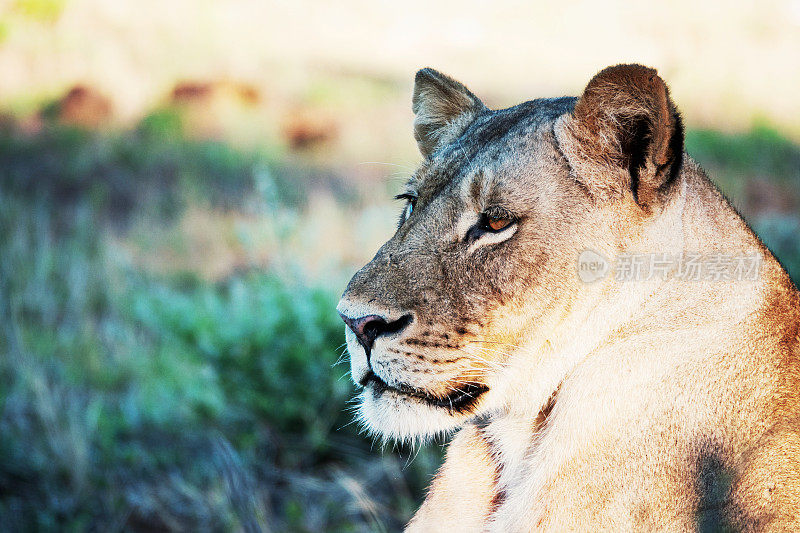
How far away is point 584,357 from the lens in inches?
76.1

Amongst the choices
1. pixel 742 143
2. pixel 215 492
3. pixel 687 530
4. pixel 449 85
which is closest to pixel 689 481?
pixel 687 530

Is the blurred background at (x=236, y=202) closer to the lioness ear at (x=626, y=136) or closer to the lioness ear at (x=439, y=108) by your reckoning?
the lioness ear at (x=439, y=108)

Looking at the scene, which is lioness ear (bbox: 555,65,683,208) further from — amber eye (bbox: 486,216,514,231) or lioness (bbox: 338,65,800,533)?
amber eye (bbox: 486,216,514,231)

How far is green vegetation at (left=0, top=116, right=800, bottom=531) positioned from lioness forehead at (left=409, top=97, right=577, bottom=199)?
1.72m

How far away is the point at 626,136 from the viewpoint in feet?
6.40

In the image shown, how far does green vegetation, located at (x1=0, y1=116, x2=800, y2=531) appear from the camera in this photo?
4.09 meters

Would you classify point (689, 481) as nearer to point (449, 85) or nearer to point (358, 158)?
point (449, 85)

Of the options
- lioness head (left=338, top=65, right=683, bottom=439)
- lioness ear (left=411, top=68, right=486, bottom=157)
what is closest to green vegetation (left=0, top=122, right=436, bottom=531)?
lioness ear (left=411, top=68, right=486, bottom=157)

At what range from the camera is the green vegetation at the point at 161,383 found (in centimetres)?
409

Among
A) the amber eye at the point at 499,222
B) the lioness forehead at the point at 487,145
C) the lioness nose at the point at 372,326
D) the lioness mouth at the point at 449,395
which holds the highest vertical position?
the lioness forehead at the point at 487,145

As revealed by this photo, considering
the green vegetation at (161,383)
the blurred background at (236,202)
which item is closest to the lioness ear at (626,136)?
the blurred background at (236,202)

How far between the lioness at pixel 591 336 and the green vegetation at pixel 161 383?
1.46 metres

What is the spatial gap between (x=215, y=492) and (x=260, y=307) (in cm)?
159

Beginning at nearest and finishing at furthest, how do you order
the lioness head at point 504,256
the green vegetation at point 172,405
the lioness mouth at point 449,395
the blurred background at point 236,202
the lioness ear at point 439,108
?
the lioness head at point 504,256 → the lioness mouth at point 449,395 → the lioness ear at point 439,108 → the green vegetation at point 172,405 → the blurred background at point 236,202
